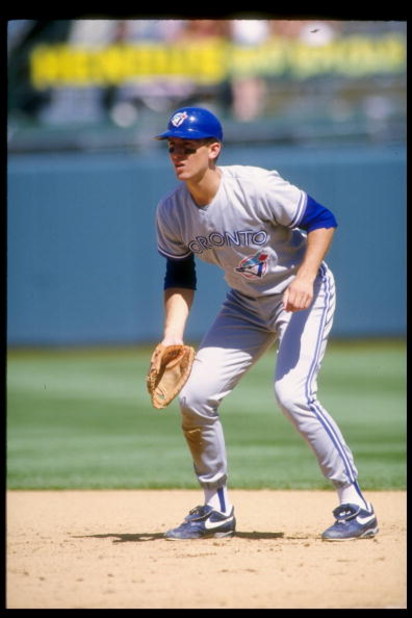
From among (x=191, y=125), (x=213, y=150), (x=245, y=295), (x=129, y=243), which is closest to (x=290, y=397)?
(x=245, y=295)

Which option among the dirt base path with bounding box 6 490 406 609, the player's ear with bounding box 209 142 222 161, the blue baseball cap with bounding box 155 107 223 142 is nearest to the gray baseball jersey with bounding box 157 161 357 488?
the player's ear with bounding box 209 142 222 161

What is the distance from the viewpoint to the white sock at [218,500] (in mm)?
4824

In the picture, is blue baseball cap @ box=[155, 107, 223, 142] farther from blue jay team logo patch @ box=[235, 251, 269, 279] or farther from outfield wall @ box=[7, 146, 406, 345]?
outfield wall @ box=[7, 146, 406, 345]

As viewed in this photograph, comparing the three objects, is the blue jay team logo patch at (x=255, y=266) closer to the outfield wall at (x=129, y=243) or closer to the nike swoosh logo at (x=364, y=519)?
the nike swoosh logo at (x=364, y=519)

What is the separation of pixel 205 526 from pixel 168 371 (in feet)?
2.04

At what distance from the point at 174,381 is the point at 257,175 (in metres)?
0.87

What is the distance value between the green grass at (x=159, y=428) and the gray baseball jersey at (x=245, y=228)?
1933 millimetres

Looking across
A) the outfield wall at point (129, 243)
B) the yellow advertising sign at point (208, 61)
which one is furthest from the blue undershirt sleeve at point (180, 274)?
the yellow advertising sign at point (208, 61)

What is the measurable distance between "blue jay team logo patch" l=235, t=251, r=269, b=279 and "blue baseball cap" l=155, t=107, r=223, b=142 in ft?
1.56

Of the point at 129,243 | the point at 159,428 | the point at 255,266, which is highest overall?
the point at 129,243

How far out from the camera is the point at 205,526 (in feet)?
15.7

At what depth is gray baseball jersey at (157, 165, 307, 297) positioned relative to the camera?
4547mm

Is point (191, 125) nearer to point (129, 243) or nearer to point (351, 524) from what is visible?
point (351, 524)

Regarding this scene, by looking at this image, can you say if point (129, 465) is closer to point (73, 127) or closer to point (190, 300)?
point (190, 300)
